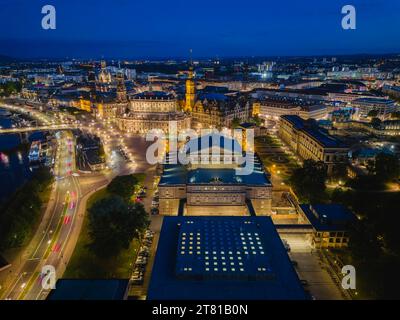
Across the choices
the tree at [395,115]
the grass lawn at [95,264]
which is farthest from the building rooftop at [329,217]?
the tree at [395,115]

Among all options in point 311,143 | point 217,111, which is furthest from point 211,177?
point 217,111

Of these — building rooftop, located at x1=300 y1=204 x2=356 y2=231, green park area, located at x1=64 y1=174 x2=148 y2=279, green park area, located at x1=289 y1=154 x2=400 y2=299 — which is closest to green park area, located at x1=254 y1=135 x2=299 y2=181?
green park area, located at x1=289 y1=154 x2=400 y2=299

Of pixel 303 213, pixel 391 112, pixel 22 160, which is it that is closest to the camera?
pixel 303 213

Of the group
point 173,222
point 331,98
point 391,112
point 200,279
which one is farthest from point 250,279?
point 331,98

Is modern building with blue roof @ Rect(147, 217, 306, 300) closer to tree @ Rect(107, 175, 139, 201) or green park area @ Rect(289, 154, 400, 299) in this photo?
green park area @ Rect(289, 154, 400, 299)

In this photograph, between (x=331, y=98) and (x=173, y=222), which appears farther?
(x=331, y=98)

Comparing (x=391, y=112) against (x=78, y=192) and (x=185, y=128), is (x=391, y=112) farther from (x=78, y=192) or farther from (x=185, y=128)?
(x=78, y=192)

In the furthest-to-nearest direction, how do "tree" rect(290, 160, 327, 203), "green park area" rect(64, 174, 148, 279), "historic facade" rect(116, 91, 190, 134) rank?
"historic facade" rect(116, 91, 190, 134)
"tree" rect(290, 160, 327, 203)
"green park area" rect(64, 174, 148, 279)
